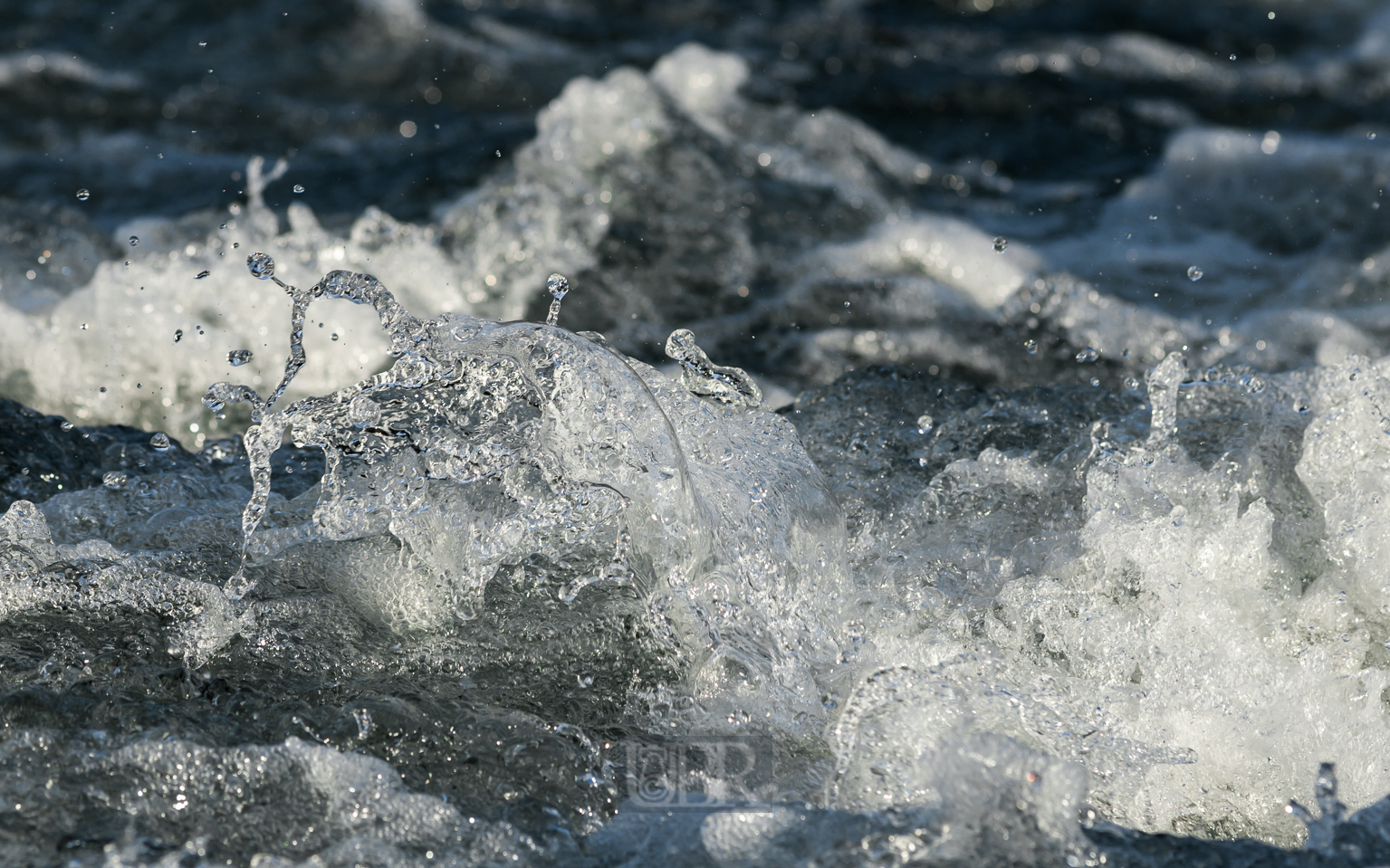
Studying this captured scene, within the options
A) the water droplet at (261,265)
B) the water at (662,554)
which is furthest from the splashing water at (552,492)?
the water droplet at (261,265)

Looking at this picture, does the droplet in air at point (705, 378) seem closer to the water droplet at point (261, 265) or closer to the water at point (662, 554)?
the water at point (662, 554)

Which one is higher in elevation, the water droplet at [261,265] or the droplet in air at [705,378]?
the water droplet at [261,265]

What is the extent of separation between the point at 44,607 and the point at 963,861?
1381 mm

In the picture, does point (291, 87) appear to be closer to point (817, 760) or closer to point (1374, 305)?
point (1374, 305)

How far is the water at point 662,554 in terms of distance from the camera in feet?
5.29

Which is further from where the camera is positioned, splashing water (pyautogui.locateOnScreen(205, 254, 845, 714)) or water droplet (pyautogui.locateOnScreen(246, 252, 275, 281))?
water droplet (pyautogui.locateOnScreen(246, 252, 275, 281))

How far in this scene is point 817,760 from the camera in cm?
175

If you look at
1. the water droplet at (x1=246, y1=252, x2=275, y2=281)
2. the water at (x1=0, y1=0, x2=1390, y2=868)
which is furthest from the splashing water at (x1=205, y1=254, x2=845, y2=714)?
the water droplet at (x1=246, y1=252, x2=275, y2=281)

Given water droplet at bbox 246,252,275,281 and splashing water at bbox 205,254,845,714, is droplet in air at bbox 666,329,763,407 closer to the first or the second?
splashing water at bbox 205,254,845,714

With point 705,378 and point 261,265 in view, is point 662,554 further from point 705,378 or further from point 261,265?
point 261,265

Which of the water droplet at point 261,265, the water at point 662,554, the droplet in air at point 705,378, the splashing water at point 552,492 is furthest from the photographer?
the water droplet at point 261,265

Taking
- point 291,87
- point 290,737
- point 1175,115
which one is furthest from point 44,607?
point 1175,115

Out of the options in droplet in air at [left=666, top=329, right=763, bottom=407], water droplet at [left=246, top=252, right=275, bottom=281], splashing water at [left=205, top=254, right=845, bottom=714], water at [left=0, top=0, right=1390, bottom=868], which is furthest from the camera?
water droplet at [left=246, top=252, right=275, bottom=281]

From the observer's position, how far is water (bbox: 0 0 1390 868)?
1611 millimetres
